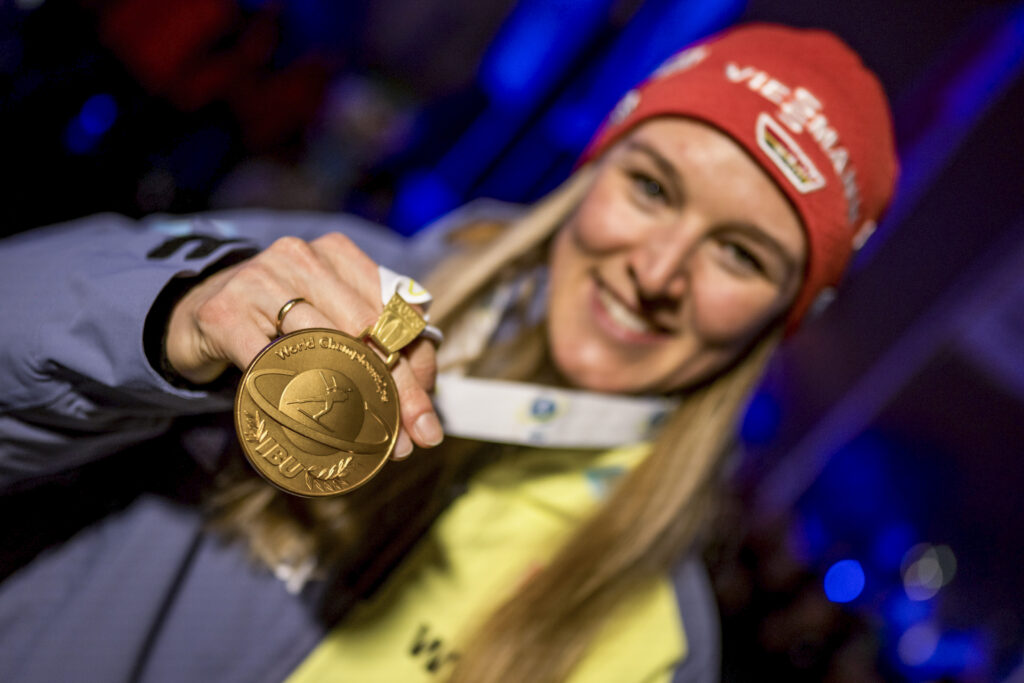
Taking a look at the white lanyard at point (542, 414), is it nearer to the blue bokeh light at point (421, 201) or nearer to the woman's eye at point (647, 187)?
the woman's eye at point (647, 187)

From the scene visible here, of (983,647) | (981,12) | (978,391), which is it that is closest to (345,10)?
(981,12)

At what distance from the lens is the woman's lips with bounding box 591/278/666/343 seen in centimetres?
141

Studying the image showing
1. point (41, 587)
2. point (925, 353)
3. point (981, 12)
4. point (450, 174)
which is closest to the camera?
point (41, 587)

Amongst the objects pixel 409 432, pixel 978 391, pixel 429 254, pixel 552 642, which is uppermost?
pixel 978 391

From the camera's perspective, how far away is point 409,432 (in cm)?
75

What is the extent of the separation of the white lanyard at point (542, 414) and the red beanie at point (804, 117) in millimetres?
554

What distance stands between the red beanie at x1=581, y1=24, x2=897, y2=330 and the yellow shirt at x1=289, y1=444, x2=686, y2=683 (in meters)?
0.79

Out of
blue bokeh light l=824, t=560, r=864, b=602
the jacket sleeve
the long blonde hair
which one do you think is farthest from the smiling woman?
blue bokeh light l=824, t=560, r=864, b=602

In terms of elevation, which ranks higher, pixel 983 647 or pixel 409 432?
pixel 409 432

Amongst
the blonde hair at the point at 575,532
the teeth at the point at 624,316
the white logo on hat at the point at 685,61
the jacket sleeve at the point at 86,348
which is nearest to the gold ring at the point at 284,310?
the jacket sleeve at the point at 86,348

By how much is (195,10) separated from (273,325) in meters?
3.25

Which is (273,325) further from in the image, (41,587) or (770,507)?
(770,507)

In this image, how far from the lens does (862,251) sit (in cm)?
306

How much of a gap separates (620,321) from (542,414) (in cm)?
33
